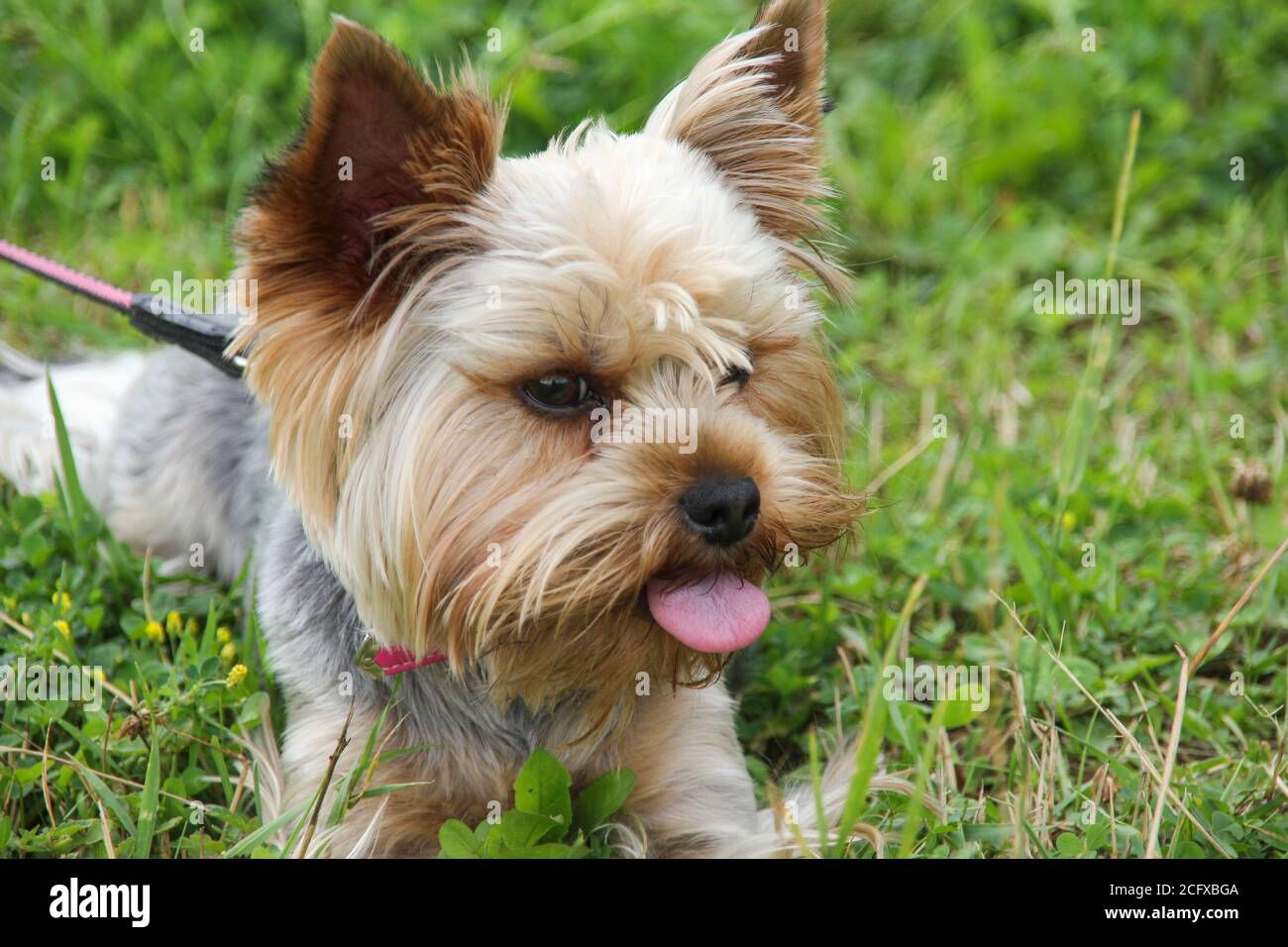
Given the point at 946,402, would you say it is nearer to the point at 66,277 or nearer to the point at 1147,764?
the point at 1147,764

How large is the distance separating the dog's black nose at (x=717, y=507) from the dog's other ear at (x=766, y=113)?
2.76 feet

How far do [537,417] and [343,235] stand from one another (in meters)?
0.58

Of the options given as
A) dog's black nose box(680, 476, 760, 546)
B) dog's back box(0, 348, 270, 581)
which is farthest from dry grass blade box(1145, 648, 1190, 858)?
dog's back box(0, 348, 270, 581)

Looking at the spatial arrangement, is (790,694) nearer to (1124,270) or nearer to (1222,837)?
(1222,837)

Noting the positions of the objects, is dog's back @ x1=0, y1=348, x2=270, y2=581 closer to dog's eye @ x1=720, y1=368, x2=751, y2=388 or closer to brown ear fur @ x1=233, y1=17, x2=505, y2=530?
brown ear fur @ x1=233, y1=17, x2=505, y2=530

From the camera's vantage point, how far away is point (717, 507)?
2.70 metres

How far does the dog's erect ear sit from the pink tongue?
0.89 meters

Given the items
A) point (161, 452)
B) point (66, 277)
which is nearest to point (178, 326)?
point (66, 277)

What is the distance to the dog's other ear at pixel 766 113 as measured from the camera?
316 cm

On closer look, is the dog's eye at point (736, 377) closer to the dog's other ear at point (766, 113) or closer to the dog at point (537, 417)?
the dog at point (537, 417)

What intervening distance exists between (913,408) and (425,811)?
9.31 ft

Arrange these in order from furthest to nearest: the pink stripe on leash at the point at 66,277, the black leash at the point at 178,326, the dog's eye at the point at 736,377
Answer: the pink stripe on leash at the point at 66,277 → the black leash at the point at 178,326 → the dog's eye at the point at 736,377

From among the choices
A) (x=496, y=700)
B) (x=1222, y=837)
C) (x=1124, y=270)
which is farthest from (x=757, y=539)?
(x=1124, y=270)

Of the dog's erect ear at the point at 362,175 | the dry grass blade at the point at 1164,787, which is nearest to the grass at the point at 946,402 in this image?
the dry grass blade at the point at 1164,787
